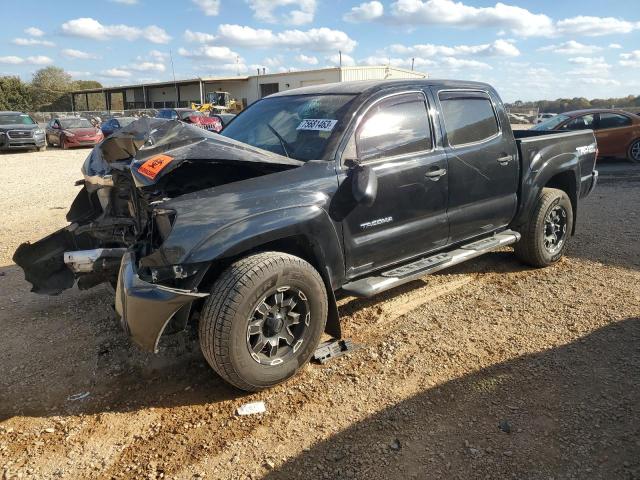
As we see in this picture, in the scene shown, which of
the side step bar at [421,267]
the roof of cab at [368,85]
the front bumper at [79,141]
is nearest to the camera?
the side step bar at [421,267]

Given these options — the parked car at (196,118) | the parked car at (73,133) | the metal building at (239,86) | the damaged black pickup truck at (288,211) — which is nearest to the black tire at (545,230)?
the damaged black pickup truck at (288,211)

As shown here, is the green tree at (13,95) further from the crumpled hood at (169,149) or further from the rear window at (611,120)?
the crumpled hood at (169,149)

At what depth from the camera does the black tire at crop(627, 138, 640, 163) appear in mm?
12492

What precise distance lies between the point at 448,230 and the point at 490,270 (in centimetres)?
141

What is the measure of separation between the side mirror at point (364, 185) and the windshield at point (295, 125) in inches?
12.2

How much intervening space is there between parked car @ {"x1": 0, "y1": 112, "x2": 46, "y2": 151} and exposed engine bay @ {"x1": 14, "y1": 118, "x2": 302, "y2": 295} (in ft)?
56.2

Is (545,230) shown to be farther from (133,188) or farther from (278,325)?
(133,188)

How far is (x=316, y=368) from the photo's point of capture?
11.1ft

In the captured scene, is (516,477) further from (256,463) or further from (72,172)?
(72,172)

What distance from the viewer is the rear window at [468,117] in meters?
4.16

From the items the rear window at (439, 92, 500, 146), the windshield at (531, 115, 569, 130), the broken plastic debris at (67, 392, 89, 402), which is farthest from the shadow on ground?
the windshield at (531, 115, 569, 130)

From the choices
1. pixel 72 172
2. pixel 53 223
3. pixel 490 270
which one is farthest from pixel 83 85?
pixel 490 270

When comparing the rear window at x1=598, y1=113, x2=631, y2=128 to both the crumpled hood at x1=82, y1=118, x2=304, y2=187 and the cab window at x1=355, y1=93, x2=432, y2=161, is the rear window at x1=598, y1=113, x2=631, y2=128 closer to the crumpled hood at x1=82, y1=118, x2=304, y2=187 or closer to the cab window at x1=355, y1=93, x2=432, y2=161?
the cab window at x1=355, y1=93, x2=432, y2=161

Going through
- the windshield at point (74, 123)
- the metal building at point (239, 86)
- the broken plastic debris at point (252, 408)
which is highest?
→ the metal building at point (239, 86)
